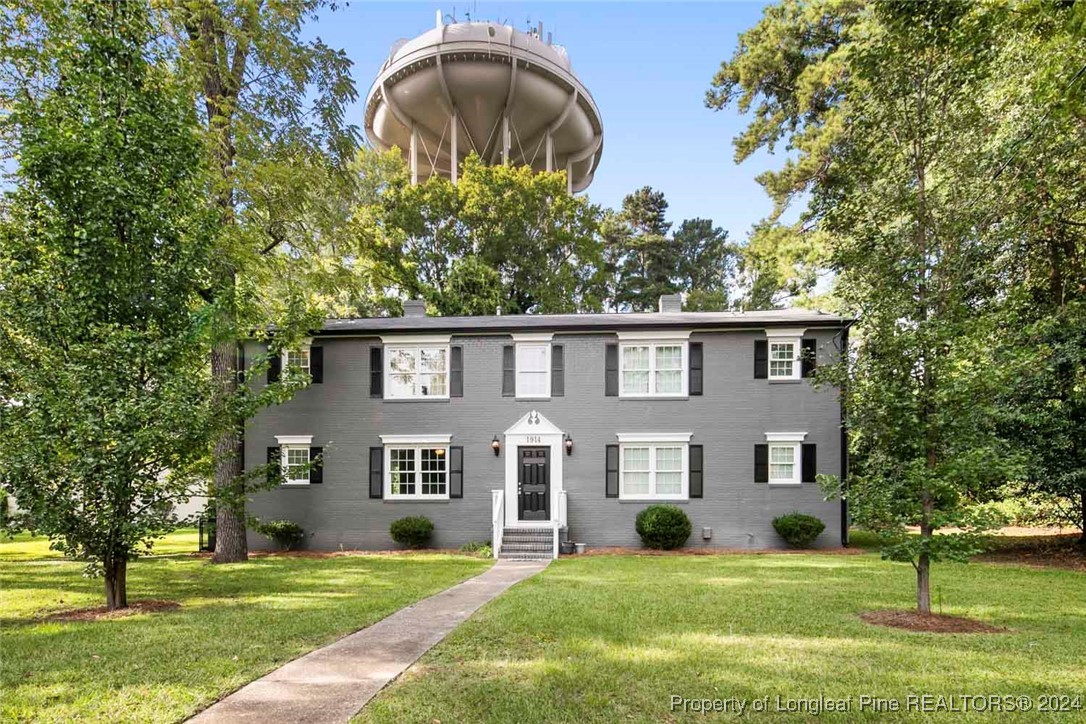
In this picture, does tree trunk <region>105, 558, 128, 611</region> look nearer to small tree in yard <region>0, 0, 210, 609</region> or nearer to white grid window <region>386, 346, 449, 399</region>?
small tree in yard <region>0, 0, 210, 609</region>

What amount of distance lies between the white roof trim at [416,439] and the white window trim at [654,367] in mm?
4990

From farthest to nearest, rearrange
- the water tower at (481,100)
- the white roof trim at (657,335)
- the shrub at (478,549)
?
the water tower at (481,100)
the white roof trim at (657,335)
the shrub at (478,549)

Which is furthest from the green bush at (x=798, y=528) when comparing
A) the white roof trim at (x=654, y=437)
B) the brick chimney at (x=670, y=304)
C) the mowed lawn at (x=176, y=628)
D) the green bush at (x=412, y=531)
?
the green bush at (x=412, y=531)

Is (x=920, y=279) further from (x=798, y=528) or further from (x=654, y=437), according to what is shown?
(x=798, y=528)

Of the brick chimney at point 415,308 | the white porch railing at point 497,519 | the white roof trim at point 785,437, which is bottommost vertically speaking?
the white porch railing at point 497,519

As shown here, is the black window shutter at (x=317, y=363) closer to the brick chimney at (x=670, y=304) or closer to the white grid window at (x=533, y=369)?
the white grid window at (x=533, y=369)

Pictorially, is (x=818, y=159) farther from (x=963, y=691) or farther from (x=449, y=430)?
(x=963, y=691)

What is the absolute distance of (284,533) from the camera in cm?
1565

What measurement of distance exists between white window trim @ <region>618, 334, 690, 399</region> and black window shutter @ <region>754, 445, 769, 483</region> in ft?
7.82

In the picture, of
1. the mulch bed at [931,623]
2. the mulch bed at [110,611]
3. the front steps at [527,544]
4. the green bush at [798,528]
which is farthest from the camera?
the green bush at [798,528]

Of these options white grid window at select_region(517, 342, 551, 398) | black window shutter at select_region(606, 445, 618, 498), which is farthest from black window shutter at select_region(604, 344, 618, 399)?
white grid window at select_region(517, 342, 551, 398)

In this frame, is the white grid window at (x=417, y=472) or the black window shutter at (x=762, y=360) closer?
the black window shutter at (x=762, y=360)

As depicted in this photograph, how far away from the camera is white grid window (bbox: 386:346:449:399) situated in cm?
1630

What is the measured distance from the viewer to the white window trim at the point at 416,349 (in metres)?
16.2
